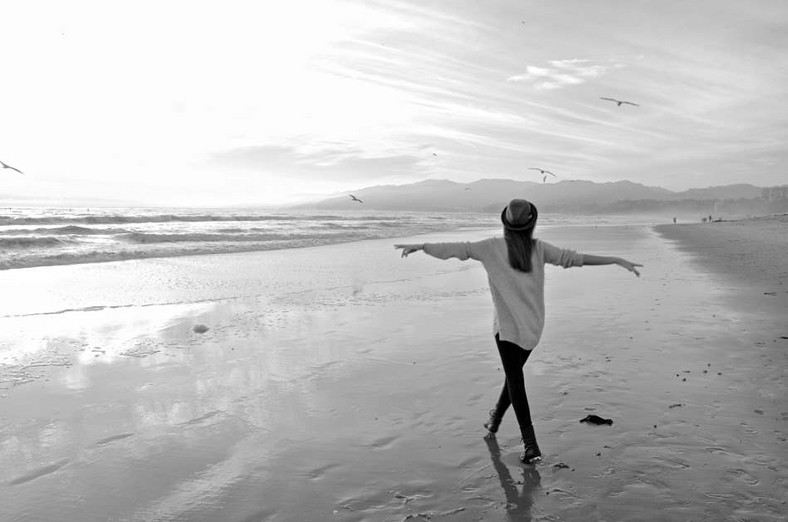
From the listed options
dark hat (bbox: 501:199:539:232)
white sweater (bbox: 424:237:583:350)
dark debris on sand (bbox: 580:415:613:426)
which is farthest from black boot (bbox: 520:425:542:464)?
dark hat (bbox: 501:199:539:232)

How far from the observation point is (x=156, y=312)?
33.9 ft

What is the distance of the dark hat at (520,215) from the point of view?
397 centimetres

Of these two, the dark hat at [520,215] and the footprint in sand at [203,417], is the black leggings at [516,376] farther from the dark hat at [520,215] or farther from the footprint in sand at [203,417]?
the footprint in sand at [203,417]

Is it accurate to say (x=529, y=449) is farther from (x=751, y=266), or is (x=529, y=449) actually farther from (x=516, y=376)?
(x=751, y=266)

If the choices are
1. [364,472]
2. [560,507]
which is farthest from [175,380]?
[560,507]

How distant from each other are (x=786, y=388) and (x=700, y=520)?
3159mm

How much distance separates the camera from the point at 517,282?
4148mm

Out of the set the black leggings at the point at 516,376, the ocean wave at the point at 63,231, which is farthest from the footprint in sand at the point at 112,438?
the ocean wave at the point at 63,231

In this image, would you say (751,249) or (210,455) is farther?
(751,249)

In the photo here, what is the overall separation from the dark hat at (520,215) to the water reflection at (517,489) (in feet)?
5.87

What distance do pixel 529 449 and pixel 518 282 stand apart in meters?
1.28

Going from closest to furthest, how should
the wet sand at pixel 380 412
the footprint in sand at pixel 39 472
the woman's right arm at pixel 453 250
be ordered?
the wet sand at pixel 380 412, the footprint in sand at pixel 39 472, the woman's right arm at pixel 453 250

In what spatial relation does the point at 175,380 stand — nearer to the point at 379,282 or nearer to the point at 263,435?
the point at 263,435

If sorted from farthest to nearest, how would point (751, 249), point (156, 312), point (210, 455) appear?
point (751, 249) < point (156, 312) < point (210, 455)
